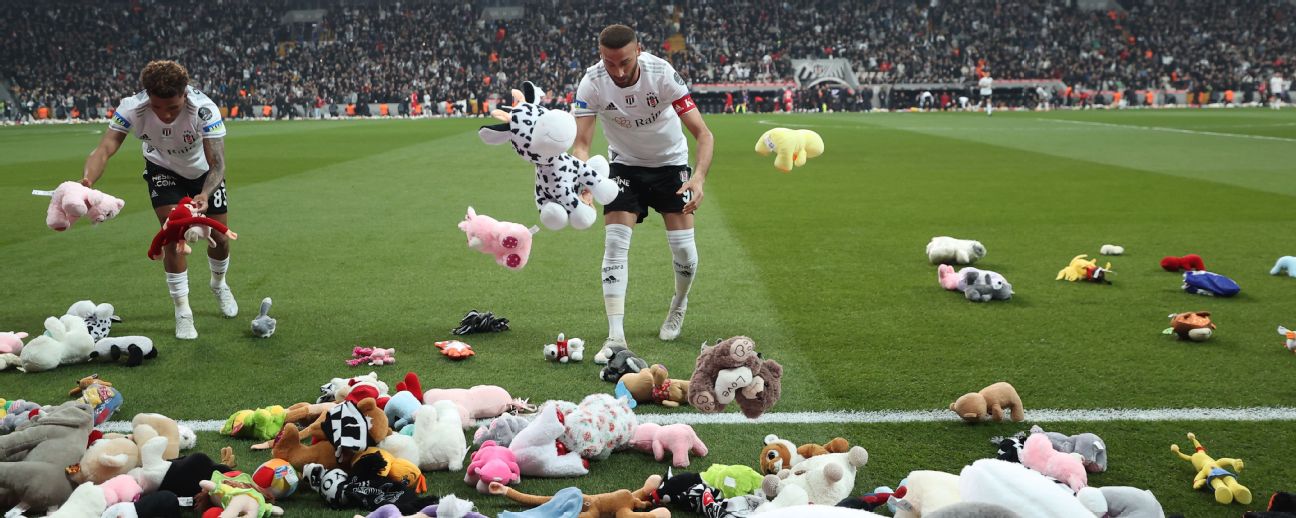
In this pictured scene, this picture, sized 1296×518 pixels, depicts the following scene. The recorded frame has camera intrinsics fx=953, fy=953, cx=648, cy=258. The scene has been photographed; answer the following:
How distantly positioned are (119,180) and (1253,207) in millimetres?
17036

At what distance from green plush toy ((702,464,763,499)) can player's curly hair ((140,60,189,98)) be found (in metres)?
4.25

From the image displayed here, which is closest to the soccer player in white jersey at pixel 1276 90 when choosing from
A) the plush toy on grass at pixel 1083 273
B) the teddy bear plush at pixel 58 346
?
the plush toy on grass at pixel 1083 273

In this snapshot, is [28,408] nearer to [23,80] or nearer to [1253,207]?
[1253,207]

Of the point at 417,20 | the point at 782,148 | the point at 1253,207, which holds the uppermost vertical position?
the point at 417,20

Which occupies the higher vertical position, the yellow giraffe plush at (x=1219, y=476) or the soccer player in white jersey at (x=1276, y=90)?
the soccer player in white jersey at (x=1276, y=90)

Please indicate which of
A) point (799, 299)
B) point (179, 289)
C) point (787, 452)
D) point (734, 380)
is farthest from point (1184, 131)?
point (179, 289)

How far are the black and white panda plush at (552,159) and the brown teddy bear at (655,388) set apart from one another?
2.73ft

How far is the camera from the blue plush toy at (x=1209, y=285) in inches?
272

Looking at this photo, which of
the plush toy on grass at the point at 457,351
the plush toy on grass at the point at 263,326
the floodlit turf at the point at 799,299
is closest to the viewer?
the floodlit turf at the point at 799,299

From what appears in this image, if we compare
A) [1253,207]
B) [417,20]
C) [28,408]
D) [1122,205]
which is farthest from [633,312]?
[417,20]

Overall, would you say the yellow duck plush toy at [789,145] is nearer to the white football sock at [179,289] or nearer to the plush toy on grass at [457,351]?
the plush toy on grass at [457,351]

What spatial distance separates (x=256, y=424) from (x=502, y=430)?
111 centimetres

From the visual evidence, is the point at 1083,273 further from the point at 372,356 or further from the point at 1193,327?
the point at 372,356

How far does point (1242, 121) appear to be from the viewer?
29.7 meters
